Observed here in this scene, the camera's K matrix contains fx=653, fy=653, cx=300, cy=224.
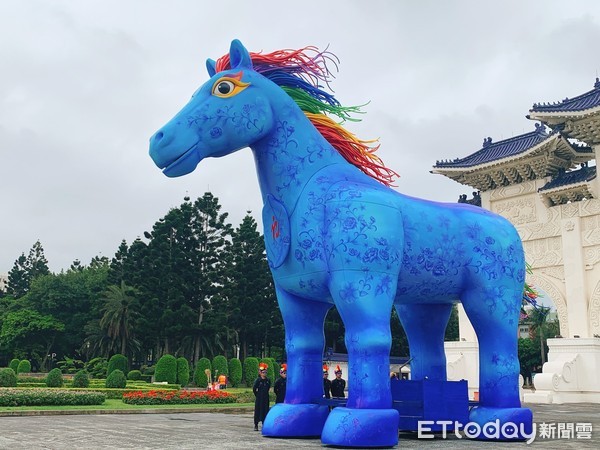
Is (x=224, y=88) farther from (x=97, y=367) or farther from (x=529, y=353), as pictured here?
(x=529, y=353)

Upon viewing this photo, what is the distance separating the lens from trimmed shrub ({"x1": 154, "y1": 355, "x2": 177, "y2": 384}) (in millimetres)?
26500

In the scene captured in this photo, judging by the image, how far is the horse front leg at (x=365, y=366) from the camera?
5759 mm

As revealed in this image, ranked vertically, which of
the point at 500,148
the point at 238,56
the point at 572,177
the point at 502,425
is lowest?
the point at 502,425

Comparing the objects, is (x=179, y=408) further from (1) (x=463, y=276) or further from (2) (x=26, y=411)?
(1) (x=463, y=276)

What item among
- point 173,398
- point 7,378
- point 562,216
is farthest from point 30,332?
point 562,216

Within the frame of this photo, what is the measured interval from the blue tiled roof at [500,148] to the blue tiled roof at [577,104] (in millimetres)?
1974

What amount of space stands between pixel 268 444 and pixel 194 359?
29107 millimetres

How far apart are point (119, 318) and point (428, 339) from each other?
32.1 metres

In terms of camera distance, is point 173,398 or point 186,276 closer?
point 173,398

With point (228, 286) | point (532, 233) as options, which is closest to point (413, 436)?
point (532, 233)

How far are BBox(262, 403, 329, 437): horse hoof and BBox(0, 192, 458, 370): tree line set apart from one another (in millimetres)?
25389

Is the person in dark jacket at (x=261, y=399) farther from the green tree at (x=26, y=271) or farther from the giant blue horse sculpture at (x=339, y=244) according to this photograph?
the green tree at (x=26, y=271)

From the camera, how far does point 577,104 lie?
1977cm

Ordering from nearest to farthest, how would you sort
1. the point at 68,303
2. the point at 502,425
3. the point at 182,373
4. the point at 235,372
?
the point at 502,425, the point at 182,373, the point at 235,372, the point at 68,303
